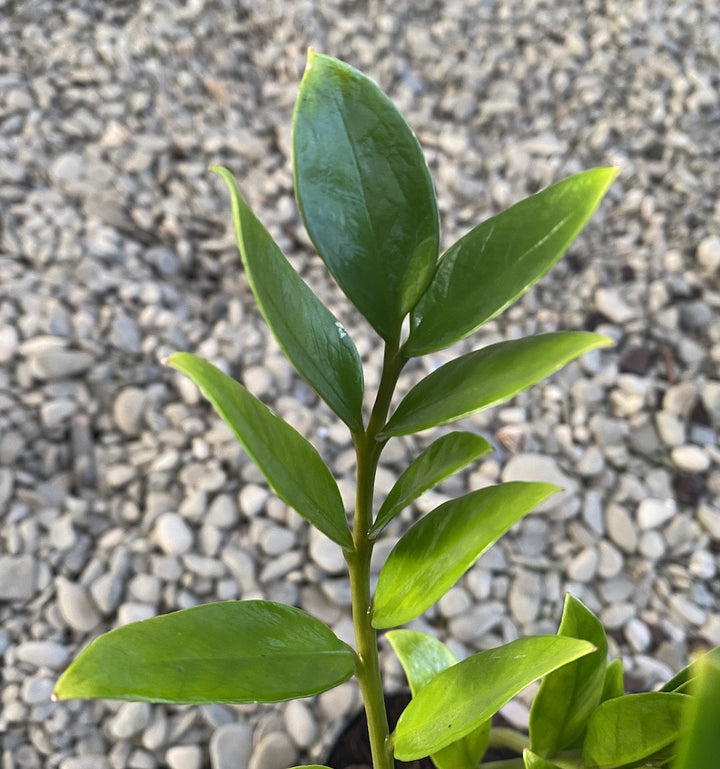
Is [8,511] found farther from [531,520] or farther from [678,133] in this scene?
[678,133]

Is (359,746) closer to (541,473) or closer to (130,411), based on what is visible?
(541,473)

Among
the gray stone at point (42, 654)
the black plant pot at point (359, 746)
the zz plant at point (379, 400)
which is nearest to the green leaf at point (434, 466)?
the zz plant at point (379, 400)

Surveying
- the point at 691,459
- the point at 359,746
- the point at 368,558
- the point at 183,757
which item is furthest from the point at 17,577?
the point at 691,459

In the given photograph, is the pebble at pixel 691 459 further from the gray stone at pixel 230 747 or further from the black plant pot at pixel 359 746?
the gray stone at pixel 230 747

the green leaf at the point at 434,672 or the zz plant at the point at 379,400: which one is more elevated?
the zz plant at the point at 379,400

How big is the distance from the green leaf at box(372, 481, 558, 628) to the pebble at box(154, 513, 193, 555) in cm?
70

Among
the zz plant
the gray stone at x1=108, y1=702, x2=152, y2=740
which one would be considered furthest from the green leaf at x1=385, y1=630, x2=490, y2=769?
the gray stone at x1=108, y1=702, x2=152, y2=740

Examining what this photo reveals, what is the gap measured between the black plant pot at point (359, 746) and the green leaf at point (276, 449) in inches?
20.4

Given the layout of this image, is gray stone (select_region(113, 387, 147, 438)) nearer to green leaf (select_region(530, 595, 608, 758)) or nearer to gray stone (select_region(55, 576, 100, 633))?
gray stone (select_region(55, 576, 100, 633))

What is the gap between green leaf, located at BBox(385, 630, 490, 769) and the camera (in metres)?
0.53

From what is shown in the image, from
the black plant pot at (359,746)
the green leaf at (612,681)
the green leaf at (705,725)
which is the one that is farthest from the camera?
the black plant pot at (359,746)

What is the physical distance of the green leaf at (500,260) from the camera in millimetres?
333

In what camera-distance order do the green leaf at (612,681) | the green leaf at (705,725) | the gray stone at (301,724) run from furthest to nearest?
the gray stone at (301,724), the green leaf at (612,681), the green leaf at (705,725)

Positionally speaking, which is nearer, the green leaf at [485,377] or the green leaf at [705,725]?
the green leaf at [705,725]
